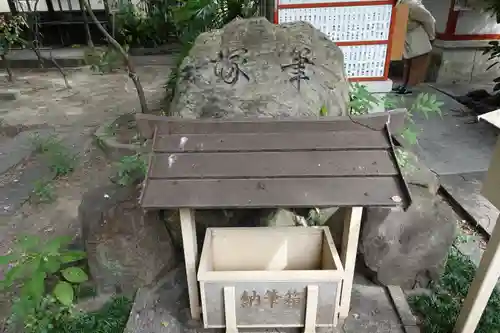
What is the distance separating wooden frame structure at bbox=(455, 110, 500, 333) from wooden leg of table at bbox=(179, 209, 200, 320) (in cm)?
168

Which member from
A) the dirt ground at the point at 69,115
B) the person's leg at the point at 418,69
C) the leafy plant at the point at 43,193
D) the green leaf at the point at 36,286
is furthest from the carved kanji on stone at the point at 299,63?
the person's leg at the point at 418,69

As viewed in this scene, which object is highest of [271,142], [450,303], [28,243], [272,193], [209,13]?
[209,13]

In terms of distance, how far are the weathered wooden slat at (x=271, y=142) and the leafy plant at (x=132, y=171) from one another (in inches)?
40.2

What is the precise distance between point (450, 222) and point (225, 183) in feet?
6.21

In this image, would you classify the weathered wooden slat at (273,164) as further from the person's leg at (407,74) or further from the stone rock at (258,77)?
the person's leg at (407,74)

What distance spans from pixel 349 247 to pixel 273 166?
740 millimetres

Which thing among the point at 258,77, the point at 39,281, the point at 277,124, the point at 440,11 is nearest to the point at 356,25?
the point at 258,77

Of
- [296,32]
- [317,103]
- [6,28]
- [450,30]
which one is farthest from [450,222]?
[6,28]

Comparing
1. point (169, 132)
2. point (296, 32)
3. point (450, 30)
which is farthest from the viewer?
point (450, 30)

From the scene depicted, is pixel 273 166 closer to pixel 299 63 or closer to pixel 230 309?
pixel 230 309

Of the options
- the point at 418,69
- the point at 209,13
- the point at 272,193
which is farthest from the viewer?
the point at 418,69

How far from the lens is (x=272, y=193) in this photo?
197cm

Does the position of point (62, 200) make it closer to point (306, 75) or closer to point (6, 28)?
point (306, 75)

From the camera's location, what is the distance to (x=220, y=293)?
2348mm
